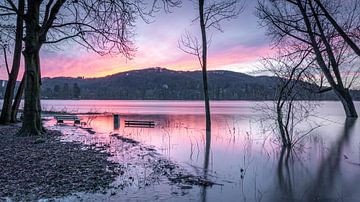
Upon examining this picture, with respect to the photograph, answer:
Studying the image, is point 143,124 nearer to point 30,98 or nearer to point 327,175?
point 30,98

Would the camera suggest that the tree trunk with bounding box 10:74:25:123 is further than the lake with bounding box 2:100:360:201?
Yes

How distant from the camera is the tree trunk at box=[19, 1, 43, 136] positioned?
14.6 metres

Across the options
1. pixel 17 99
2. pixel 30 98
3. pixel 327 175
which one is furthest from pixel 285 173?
pixel 17 99

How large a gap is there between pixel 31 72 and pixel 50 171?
8.61 m

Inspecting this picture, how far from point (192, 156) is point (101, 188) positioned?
19.1 ft

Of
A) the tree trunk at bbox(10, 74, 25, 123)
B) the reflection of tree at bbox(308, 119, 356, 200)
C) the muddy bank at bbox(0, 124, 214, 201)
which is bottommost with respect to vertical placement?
the reflection of tree at bbox(308, 119, 356, 200)

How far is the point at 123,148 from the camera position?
13461 millimetres

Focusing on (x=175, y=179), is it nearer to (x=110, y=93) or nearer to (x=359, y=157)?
(x=359, y=157)

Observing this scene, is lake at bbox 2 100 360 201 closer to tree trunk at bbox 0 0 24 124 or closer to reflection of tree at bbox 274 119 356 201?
reflection of tree at bbox 274 119 356 201

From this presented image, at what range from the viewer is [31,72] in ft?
49.2

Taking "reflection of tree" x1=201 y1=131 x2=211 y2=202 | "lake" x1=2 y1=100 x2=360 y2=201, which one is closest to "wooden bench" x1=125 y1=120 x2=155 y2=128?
"reflection of tree" x1=201 y1=131 x2=211 y2=202

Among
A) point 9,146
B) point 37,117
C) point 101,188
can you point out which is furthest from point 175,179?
point 37,117

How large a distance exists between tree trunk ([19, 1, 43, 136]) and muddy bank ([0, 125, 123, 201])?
336cm

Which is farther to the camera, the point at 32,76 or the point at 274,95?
the point at 32,76
